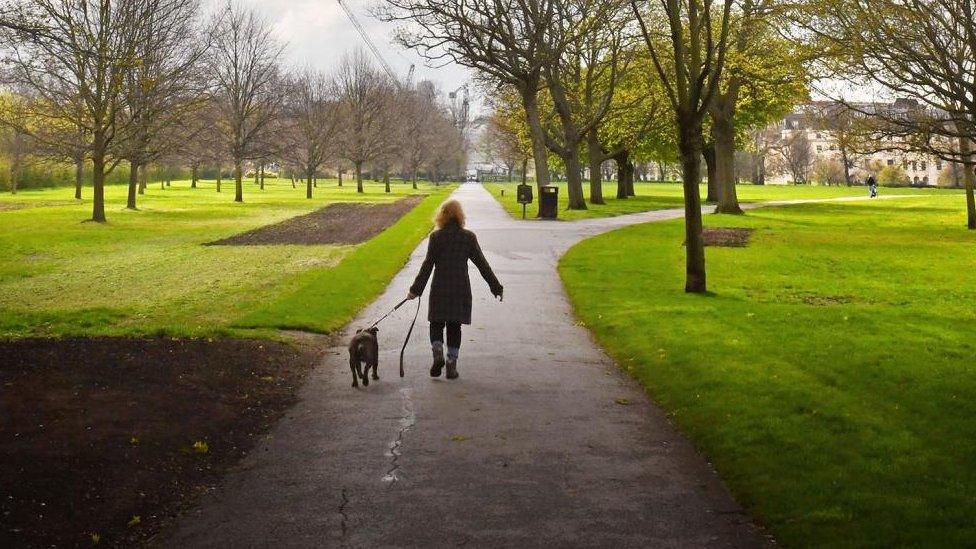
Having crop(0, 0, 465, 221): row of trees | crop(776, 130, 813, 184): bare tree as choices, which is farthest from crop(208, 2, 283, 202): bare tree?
crop(776, 130, 813, 184): bare tree

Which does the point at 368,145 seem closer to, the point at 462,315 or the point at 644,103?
the point at 644,103

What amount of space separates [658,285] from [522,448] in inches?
457

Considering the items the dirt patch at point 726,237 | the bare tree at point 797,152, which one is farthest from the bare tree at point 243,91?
the bare tree at point 797,152

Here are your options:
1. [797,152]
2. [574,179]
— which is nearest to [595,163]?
[574,179]

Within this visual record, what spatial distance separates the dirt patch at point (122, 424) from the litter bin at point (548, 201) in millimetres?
27795

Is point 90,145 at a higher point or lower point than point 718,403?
higher

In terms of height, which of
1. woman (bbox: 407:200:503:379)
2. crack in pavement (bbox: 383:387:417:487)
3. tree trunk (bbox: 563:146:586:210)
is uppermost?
tree trunk (bbox: 563:146:586:210)

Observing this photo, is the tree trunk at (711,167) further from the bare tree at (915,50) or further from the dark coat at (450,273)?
the dark coat at (450,273)

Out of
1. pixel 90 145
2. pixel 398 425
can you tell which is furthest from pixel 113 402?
pixel 90 145

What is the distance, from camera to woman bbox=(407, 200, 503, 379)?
10227 mm

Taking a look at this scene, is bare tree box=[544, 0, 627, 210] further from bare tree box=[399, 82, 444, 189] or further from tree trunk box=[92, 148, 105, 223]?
bare tree box=[399, 82, 444, 189]

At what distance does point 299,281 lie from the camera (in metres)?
19.9

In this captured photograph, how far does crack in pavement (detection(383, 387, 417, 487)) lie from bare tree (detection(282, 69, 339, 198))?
6304cm

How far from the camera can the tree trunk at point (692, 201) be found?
16.4 m
